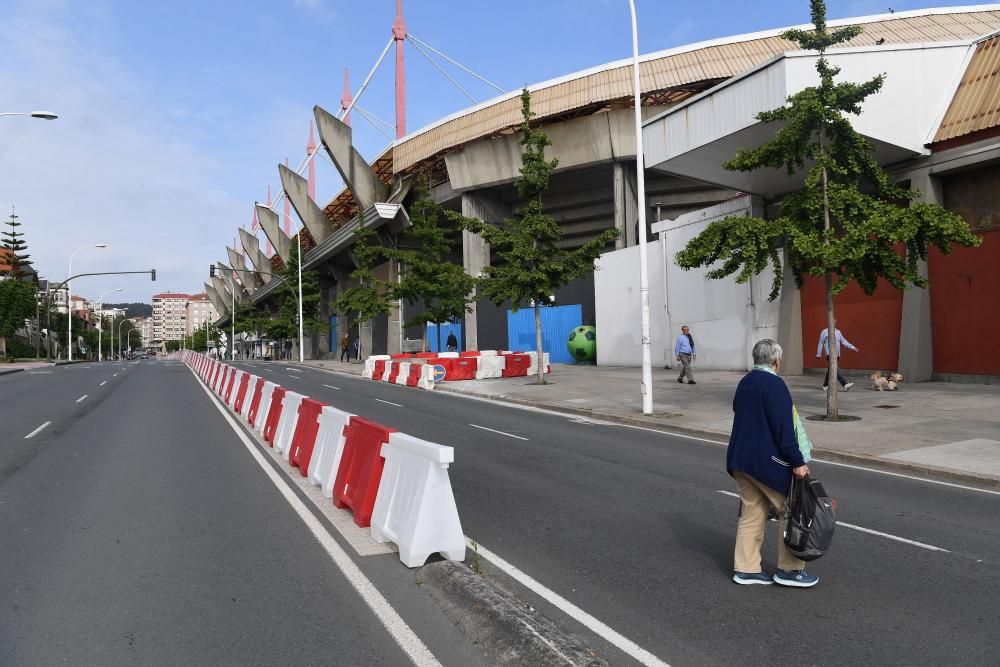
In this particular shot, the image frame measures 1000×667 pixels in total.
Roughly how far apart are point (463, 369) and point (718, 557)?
21.5 metres

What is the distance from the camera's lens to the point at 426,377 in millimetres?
24984

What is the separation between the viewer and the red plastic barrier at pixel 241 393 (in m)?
16.3

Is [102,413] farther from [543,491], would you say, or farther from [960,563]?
[960,563]

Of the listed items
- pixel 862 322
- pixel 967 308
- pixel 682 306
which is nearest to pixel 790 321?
pixel 862 322

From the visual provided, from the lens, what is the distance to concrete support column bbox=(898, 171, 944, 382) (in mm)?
17750

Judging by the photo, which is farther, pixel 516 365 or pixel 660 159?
pixel 516 365

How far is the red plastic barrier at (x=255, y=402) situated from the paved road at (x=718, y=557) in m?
5.58

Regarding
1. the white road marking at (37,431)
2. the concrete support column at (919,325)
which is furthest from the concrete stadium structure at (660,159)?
the white road marking at (37,431)

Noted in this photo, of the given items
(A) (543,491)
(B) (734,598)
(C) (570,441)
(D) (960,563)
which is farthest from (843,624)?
(C) (570,441)

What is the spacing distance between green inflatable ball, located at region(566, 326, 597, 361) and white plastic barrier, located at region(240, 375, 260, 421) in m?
20.9

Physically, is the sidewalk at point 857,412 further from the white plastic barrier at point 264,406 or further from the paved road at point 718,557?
the white plastic barrier at point 264,406

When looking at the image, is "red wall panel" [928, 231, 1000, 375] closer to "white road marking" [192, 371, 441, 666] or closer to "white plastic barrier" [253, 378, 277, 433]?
"white plastic barrier" [253, 378, 277, 433]

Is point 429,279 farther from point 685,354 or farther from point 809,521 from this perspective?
point 809,521

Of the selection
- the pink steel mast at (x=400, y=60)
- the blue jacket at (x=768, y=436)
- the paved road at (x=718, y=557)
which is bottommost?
the paved road at (x=718, y=557)
